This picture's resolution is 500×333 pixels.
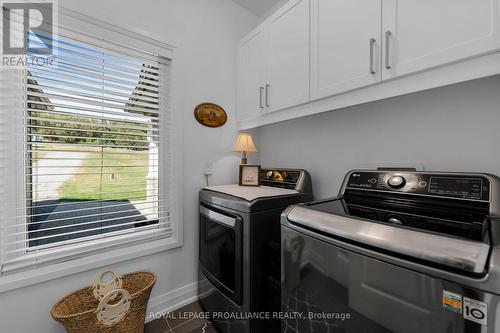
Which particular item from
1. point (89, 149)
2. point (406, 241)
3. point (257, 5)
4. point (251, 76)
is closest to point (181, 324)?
point (89, 149)

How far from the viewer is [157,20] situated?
170 cm

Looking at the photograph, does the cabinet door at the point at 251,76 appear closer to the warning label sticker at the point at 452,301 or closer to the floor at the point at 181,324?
the warning label sticker at the point at 452,301

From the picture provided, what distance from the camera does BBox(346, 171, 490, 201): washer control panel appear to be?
0.89 m

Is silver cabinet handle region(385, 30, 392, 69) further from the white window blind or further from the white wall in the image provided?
the white window blind

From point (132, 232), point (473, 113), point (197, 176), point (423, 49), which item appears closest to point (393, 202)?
point (473, 113)

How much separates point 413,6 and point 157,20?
172 cm

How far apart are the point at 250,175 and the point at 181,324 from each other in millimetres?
1273

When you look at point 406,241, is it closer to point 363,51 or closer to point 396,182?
point 396,182

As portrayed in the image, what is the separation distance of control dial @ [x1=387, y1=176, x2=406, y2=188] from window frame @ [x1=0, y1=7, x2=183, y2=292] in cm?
151

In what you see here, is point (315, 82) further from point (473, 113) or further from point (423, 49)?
point (473, 113)

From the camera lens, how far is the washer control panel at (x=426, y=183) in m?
0.89

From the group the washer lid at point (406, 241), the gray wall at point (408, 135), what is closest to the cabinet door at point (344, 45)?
the gray wall at point (408, 135)

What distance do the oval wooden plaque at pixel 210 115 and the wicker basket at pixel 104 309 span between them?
1326mm

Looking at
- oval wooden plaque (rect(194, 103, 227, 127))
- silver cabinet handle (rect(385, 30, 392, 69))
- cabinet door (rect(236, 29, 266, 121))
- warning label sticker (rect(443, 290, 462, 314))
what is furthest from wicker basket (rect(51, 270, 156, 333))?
silver cabinet handle (rect(385, 30, 392, 69))
